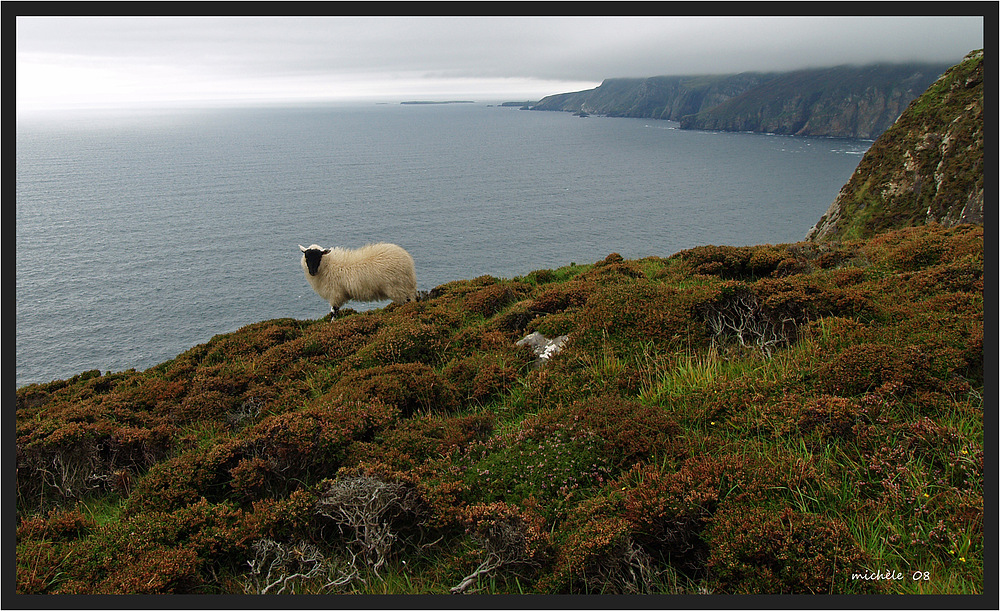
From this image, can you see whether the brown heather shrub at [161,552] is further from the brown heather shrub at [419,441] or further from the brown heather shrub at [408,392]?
the brown heather shrub at [408,392]

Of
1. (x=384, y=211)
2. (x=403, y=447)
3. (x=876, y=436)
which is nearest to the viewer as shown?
(x=876, y=436)

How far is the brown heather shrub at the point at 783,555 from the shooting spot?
3543 mm

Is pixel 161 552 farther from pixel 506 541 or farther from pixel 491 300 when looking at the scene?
pixel 491 300

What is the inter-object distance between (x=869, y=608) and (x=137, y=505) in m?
6.87

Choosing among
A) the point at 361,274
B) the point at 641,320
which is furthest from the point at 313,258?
the point at 641,320

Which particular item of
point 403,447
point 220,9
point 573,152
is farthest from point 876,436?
point 573,152

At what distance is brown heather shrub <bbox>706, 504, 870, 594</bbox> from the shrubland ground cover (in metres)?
0.01

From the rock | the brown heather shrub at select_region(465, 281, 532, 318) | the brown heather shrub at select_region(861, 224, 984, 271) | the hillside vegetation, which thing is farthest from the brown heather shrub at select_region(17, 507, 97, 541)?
the brown heather shrub at select_region(861, 224, 984, 271)

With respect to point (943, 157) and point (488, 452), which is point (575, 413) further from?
point (943, 157)

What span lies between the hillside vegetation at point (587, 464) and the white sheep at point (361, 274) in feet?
30.5

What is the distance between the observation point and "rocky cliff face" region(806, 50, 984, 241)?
3000 centimetres

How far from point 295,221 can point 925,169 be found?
292 ft

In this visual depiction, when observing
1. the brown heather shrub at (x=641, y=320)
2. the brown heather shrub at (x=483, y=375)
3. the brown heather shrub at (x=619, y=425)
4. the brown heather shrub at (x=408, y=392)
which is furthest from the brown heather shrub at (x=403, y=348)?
the brown heather shrub at (x=619, y=425)

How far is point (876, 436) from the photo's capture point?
507cm
